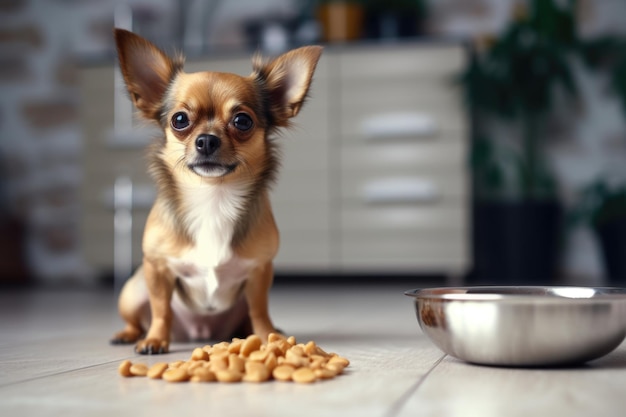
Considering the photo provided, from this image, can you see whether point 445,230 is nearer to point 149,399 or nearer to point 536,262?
point 536,262

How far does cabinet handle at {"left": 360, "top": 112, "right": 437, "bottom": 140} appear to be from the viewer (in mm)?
4066

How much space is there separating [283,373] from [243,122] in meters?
0.59

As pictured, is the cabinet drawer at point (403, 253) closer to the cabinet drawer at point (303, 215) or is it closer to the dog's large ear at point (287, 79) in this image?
the cabinet drawer at point (303, 215)

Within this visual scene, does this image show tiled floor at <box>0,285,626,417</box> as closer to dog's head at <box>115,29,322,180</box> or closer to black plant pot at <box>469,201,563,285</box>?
dog's head at <box>115,29,322,180</box>

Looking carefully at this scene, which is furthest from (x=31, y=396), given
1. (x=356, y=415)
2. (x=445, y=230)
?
(x=445, y=230)

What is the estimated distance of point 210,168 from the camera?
1526mm

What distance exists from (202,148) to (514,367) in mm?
687

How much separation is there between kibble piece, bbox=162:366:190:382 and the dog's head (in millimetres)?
460

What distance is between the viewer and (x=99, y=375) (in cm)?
129

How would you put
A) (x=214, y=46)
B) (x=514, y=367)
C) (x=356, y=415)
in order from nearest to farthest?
(x=356, y=415) → (x=514, y=367) → (x=214, y=46)

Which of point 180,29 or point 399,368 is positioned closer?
point 399,368

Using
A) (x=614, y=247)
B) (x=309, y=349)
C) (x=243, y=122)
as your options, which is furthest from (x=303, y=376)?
(x=614, y=247)

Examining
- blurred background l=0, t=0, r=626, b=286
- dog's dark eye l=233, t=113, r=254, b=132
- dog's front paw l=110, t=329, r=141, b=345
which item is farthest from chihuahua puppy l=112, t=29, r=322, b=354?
blurred background l=0, t=0, r=626, b=286

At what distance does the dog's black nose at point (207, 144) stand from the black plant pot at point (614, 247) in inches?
119
